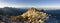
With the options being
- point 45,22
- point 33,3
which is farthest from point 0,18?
point 45,22

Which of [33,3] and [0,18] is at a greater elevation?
[33,3]

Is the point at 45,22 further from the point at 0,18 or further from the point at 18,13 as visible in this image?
the point at 0,18

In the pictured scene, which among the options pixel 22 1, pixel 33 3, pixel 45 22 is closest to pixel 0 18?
pixel 22 1

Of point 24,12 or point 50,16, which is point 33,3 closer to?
point 24,12

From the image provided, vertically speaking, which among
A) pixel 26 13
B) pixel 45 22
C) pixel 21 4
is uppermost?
pixel 21 4

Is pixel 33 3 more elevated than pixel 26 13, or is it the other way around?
pixel 33 3

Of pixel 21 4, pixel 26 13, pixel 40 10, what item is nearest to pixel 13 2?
pixel 21 4
